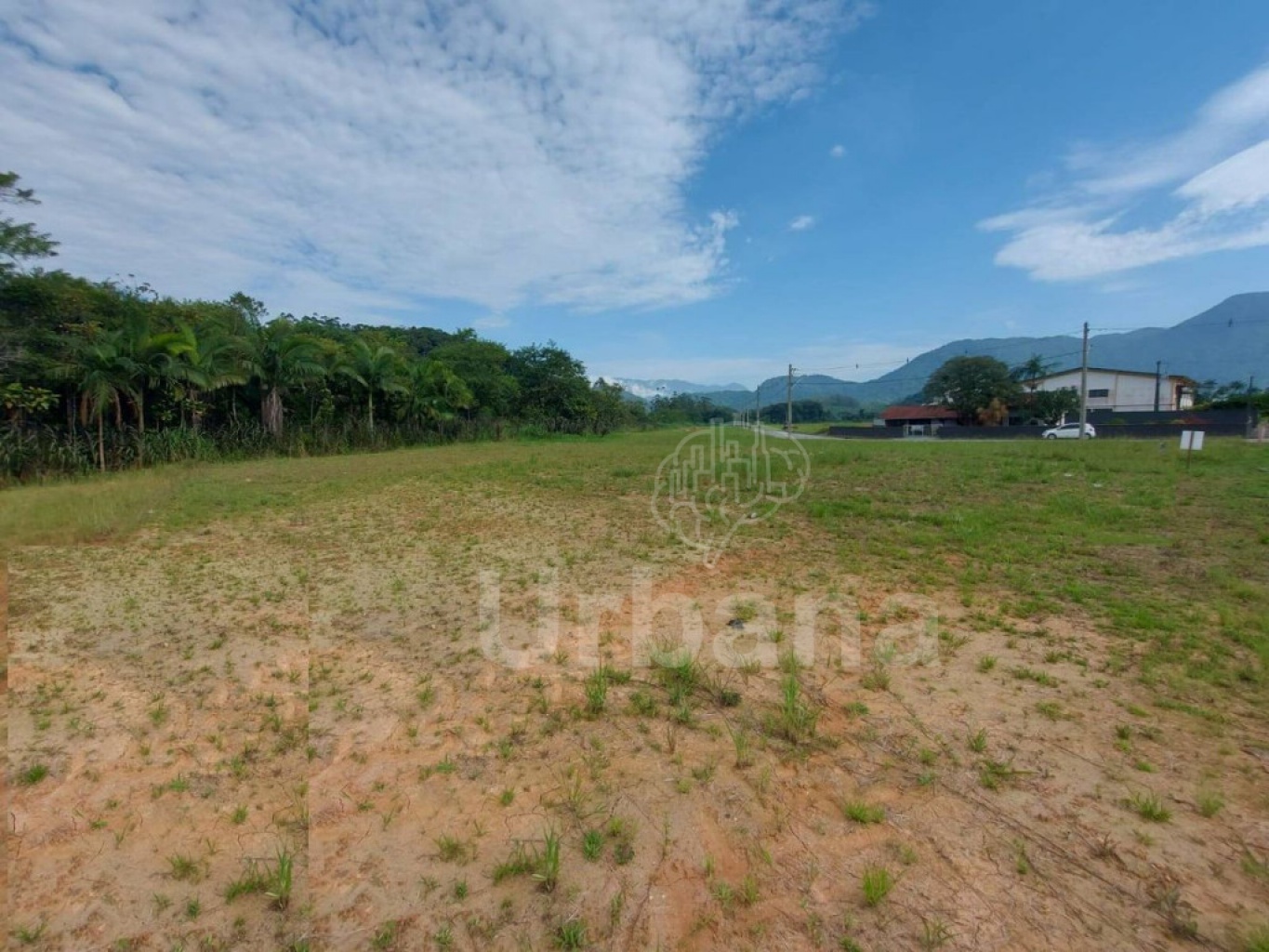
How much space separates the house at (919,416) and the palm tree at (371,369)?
3650cm

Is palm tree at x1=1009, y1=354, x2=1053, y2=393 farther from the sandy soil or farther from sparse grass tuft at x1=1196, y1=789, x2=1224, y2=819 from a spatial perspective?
sparse grass tuft at x1=1196, y1=789, x2=1224, y2=819

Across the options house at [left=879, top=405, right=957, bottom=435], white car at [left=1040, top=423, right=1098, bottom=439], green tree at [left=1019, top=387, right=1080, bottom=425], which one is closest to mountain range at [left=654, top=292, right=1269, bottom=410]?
house at [left=879, top=405, right=957, bottom=435]

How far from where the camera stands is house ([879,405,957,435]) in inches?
1705

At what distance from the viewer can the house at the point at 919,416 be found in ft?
142

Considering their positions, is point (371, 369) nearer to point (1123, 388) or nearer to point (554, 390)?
point (554, 390)

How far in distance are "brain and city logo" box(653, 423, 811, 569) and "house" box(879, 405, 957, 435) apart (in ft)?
110

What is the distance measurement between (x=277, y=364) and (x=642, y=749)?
18.4 metres

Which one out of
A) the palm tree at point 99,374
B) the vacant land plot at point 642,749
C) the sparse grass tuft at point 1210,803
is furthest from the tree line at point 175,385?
the sparse grass tuft at point 1210,803

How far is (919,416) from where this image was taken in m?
46.5

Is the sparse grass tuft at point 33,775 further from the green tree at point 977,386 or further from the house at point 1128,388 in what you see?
the house at point 1128,388

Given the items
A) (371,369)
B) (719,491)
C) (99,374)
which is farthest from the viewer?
(371,369)

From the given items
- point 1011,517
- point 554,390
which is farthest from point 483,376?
point 1011,517

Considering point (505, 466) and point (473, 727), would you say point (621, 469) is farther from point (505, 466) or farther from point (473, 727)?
point (473, 727)

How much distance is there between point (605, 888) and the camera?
1.80m
